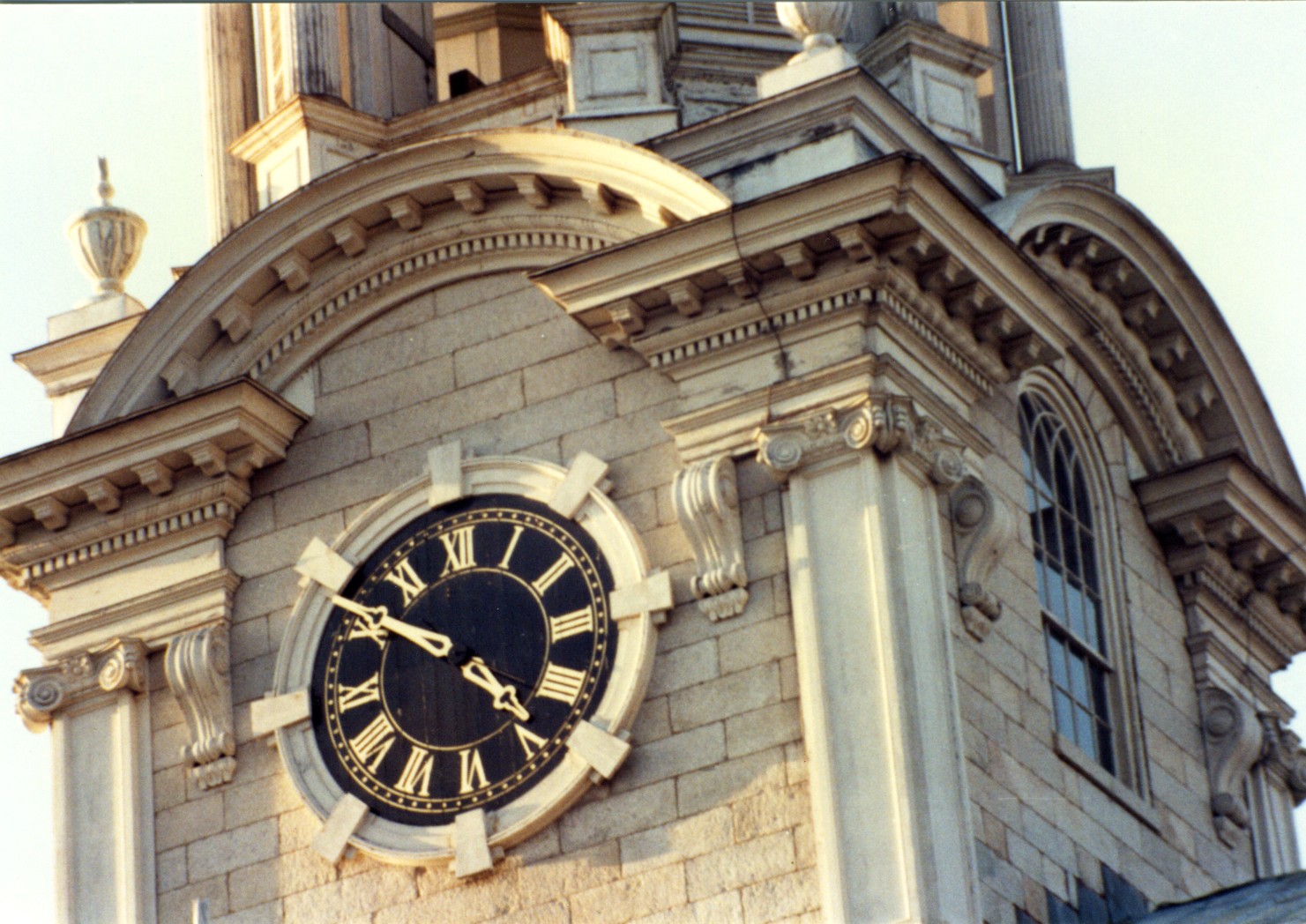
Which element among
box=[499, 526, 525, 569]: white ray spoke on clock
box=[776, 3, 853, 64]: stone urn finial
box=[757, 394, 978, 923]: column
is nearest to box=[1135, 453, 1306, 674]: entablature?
box=[757, 394, 978, 923]: column

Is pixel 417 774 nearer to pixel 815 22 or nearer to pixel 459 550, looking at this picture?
pixel 459 550

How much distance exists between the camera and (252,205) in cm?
2583

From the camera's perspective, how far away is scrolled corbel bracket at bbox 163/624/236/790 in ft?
75.3

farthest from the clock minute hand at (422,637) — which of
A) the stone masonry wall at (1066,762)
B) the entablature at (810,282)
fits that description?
the stone masonry wall at (1066,762)

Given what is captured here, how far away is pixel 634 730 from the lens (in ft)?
71.4

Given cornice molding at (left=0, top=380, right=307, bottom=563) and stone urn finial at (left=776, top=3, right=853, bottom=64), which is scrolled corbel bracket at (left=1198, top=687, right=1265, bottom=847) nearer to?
stone urn finial at (left=776, top=3, right=853, bottom=64)

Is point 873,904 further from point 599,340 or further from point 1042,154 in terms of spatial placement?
point 1042,154

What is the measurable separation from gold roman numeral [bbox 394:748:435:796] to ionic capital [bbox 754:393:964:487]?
7.53 feet

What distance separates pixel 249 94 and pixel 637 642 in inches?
230

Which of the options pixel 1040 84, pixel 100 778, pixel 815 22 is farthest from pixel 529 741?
pixel 1040 84

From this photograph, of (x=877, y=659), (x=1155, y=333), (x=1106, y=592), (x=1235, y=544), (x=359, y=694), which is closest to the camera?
(x=877, y=659)

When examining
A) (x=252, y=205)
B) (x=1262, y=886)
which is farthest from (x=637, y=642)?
(x=252, y=205)

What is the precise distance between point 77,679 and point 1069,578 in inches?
214

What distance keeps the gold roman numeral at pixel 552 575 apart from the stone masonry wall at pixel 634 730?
16.3 inches
